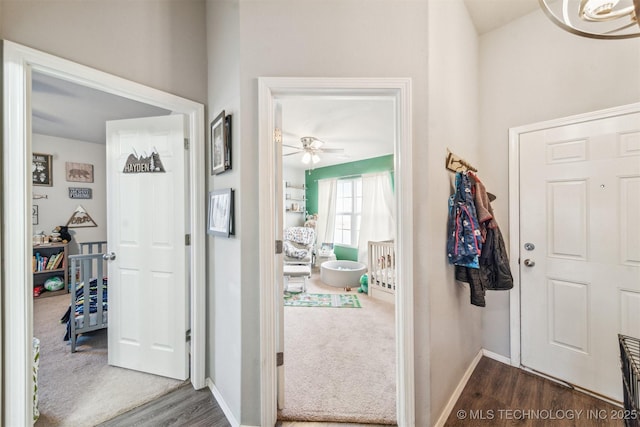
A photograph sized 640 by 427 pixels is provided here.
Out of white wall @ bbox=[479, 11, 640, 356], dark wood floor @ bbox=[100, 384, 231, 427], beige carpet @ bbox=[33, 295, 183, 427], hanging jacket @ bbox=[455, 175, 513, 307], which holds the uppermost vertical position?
white wall @ bbox=[479, 11, 640, 356]

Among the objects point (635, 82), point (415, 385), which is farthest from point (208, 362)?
point (635, 82)

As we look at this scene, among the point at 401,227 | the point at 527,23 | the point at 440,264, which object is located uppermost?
the point at 527,23

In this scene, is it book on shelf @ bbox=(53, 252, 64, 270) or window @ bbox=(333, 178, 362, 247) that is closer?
book on shelf @ bbox=(53, 252, 64, 270)

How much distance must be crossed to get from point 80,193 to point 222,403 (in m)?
4.43

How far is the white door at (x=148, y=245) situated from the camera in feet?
6.16

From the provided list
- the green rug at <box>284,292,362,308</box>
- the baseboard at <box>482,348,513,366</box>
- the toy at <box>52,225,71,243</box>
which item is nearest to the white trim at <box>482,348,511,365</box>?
the baseboard at <box>482,348,513,366</box>

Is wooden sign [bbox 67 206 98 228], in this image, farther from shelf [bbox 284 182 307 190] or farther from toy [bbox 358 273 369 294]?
toy [bbox 358 273 369 294]

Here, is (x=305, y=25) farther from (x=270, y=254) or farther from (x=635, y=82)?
(x=635, y=82)

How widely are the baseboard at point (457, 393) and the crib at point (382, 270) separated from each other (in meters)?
1.49

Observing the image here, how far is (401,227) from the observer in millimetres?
1383

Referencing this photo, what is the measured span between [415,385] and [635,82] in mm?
2355

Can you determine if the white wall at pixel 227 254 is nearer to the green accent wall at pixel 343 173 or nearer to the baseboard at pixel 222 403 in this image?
the baseboard at pixel 222 403

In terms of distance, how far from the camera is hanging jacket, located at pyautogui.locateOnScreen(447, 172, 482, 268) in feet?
4.99

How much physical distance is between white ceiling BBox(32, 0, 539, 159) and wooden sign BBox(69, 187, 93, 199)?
811 millimetres
